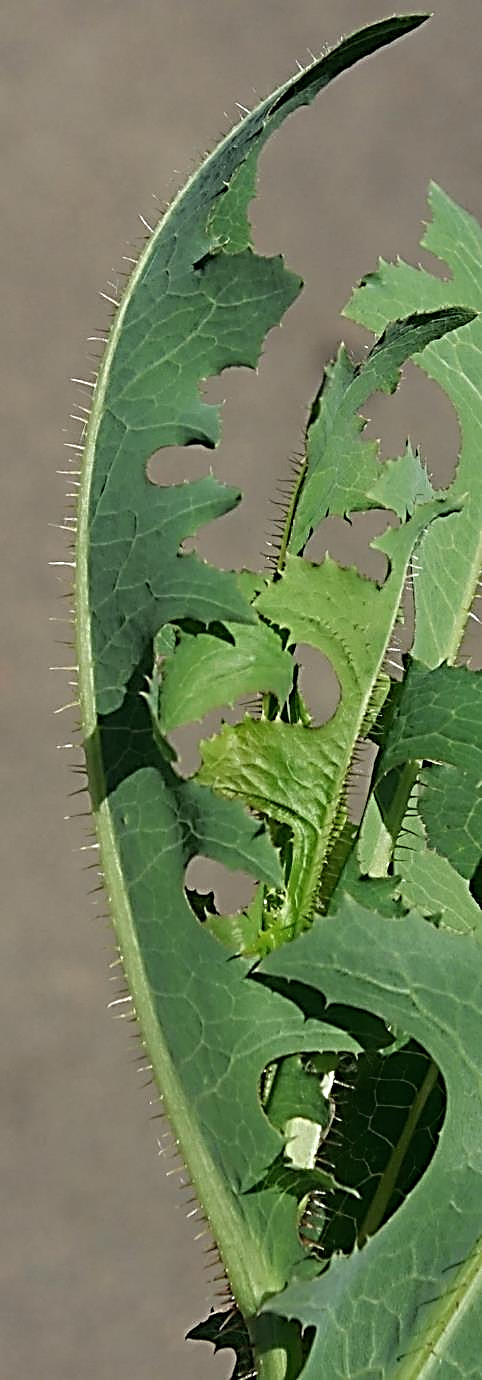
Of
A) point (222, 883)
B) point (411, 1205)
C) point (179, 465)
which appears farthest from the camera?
point (179, 465)

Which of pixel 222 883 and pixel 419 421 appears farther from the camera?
pixel 419 421

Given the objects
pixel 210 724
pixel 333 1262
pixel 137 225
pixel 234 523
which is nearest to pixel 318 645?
pixel 333 1262

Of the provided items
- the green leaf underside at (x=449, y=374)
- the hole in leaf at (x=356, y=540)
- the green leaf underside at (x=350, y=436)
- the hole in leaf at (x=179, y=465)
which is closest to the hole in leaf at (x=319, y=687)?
the hole in leaf at (x=356, y=540)

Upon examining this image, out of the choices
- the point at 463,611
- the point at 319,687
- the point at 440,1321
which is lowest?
the point at 440,1321

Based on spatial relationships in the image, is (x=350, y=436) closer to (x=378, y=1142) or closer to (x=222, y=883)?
(x=378, y=1142)

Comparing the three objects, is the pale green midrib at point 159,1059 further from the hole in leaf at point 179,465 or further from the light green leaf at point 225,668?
the hole in leaf at point 179,465

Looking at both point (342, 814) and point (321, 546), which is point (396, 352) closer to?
point (342, 814)

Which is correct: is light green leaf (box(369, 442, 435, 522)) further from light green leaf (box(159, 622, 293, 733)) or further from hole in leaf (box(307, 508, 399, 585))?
hole in leaf (box(307, 508, 399, 585))

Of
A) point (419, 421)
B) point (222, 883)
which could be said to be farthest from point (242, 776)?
point (419, 421)
